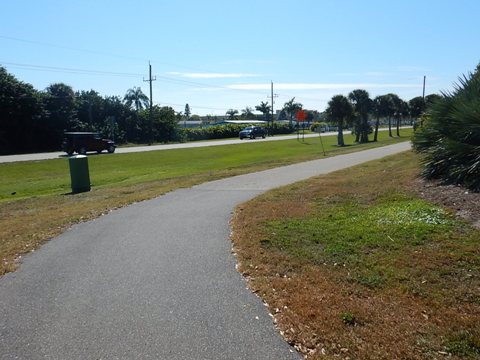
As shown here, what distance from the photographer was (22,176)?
24047mm

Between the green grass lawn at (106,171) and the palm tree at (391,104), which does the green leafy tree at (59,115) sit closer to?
the green grass lawn at (106,171)

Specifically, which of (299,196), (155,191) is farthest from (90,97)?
(299,196)

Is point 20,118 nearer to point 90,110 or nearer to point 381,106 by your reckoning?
point 90,110

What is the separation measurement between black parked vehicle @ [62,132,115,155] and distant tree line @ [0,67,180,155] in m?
6.36

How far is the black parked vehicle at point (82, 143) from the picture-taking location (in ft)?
118

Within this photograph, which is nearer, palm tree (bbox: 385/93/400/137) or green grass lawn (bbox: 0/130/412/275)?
green grass lawn (bbox: 0/130/412/275)

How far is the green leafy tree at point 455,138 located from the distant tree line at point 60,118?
36662 millimetres

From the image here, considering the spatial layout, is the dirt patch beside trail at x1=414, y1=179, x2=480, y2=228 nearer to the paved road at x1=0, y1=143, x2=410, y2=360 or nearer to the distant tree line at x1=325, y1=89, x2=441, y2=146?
the paved road at x1=0, y1=143, x2=410, y2=360

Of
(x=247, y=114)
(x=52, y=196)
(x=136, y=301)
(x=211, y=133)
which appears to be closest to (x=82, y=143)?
(x=52, y=196)

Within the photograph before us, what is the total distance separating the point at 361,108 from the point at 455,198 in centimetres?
4360

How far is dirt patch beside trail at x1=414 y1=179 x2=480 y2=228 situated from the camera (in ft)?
23.0

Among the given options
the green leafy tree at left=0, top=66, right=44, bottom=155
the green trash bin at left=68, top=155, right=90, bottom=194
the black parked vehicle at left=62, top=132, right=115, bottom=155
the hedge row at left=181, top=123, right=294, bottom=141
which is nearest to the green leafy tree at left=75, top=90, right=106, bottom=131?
the green leafy tree at left=0, top=66, right=44, bottom=155

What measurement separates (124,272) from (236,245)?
1.71m

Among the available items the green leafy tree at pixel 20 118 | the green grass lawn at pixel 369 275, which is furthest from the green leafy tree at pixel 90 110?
the green grass lawn at pixel 369 275
